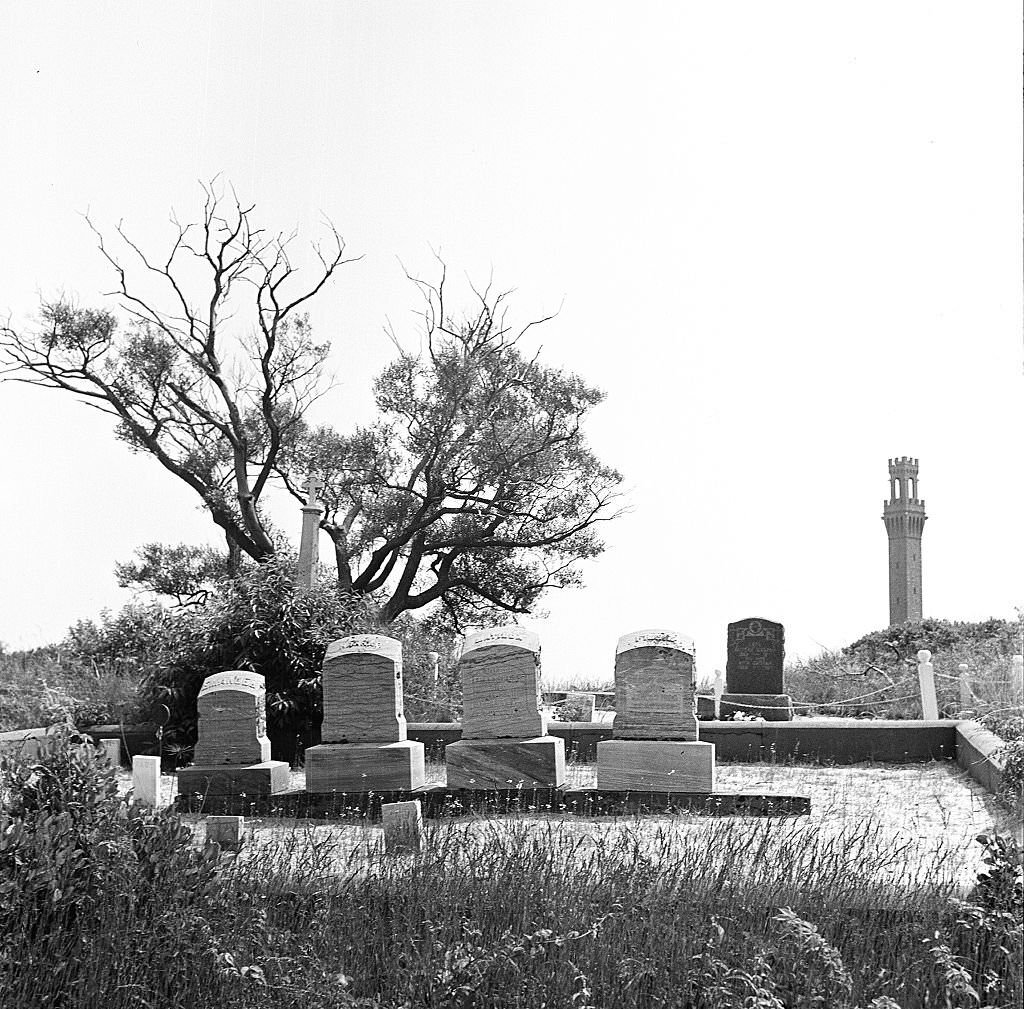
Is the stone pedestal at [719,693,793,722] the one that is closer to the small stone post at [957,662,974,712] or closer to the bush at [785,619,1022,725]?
the bush at [785,619,1022,725]

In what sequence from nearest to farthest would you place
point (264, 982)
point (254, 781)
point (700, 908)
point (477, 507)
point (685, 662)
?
point (264, 982) < point (700, 908) < point (685, 662) < point (254, 781) < point (477, 507)

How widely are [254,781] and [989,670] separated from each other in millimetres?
11663

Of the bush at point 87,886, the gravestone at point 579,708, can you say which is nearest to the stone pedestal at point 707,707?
the gravestone at point 579,708

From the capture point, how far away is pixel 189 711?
47.5 ft

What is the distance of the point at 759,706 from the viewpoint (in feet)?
53.5

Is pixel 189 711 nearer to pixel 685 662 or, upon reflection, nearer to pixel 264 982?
pixel 685 662

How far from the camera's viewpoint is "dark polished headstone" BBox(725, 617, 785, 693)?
54.6 feet

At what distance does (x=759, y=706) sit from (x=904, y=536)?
3277 cm

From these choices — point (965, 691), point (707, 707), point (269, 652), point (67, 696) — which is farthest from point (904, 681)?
point (67, 696)

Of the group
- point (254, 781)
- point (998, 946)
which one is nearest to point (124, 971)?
point (998, 946)

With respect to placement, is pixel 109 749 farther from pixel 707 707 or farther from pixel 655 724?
pixel 707 707

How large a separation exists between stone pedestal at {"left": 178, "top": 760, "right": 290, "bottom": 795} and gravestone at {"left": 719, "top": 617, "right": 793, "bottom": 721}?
7.91 meters

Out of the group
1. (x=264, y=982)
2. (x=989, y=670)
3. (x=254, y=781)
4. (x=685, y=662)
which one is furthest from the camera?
(x=989, y=670)

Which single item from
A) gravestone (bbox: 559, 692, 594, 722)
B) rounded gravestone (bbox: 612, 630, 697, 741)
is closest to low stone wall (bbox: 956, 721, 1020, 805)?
rounded gravestone (bbox: 612, 630, 697, 741)
